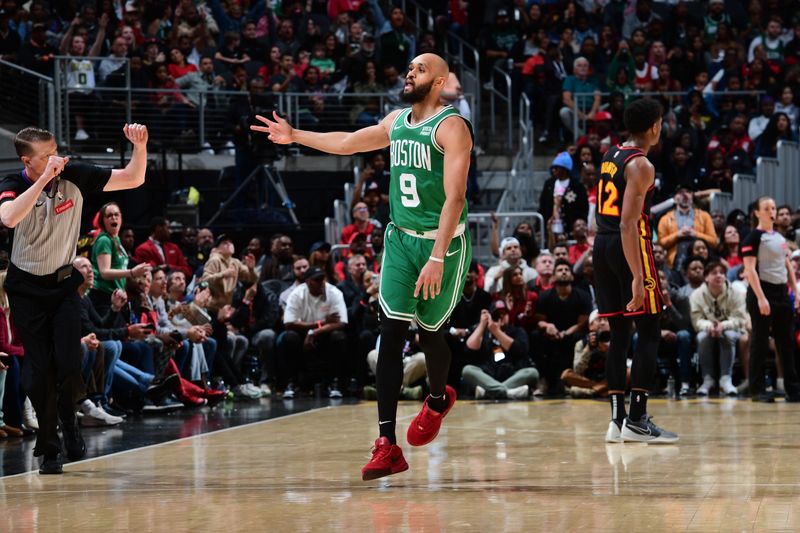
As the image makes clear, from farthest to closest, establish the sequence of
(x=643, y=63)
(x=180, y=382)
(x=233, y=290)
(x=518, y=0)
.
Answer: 1. (x=518, y=0)
2. (x=643, y=63)
3. (x=233, y=290)
4. (x=180, y=382)

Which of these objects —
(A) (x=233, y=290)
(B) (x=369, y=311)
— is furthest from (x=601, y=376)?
(A) (x=233, y=290)

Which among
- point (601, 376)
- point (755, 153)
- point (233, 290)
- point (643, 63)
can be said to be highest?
point (643, 63)

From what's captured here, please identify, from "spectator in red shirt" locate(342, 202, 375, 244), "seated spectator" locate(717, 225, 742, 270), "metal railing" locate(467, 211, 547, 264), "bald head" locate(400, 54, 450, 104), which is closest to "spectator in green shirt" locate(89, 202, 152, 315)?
"spectator in red shirt" locate(342, 202, 375, 244)

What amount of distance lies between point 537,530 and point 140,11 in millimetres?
14720

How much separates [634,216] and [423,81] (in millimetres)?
1950

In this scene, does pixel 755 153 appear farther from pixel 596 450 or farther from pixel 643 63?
pixel 596 450

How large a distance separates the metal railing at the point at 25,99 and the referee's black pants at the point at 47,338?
28.1ft

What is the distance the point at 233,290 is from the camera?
44.6ft

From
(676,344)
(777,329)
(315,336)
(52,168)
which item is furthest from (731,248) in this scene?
(52,168)

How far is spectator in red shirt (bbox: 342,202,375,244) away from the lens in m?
14.7

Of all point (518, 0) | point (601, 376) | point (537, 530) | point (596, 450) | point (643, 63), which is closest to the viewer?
point (537, 530)

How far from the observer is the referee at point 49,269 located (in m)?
6.75

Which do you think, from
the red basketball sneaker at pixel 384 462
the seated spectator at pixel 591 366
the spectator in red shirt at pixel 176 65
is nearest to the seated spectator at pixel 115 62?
the spectator in red shirt at pixel 176 65

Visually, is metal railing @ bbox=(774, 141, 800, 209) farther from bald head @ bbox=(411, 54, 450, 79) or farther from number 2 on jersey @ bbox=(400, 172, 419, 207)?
number 2 on jersey @ bbox=(400, 172, 419, 207)
